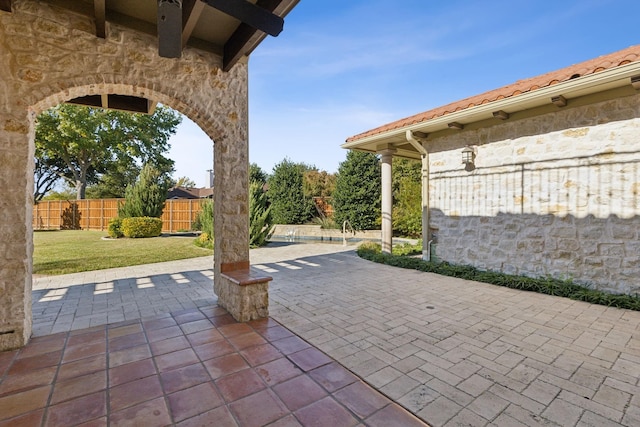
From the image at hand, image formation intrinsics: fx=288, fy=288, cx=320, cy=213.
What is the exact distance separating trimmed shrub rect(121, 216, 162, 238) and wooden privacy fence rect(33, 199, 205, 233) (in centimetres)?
302

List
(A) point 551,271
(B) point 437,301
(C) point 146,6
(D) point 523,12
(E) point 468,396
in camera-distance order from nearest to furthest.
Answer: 1. (E) point 468,396
2. (C) point 146,6
3. (B) point 437,301
4. (A) point 551,271
5. (D) point 523,12

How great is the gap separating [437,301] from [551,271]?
2.36m

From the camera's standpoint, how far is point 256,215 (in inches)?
407

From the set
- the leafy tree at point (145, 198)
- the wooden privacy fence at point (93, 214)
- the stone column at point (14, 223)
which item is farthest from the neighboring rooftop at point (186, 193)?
the stone column at point (14, 223)

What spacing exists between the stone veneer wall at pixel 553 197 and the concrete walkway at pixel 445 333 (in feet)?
2.78

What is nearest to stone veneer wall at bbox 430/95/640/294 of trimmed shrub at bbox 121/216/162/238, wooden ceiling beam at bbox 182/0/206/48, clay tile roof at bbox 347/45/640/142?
clay tile roof at bbox 347/45/640/142

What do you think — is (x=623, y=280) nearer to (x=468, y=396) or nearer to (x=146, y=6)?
(x=468, y=396)

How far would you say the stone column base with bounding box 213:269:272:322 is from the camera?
3.42 meters

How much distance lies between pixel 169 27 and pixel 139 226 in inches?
495

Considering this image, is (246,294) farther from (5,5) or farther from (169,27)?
(5,5)

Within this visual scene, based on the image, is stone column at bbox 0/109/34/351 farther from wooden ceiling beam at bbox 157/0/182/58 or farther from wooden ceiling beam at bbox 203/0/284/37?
wooden ceiling beam at bbox 203/0/284/37

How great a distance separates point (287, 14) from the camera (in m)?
2.70

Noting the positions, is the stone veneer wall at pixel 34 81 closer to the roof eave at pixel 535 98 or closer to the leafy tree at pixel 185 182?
the roof eave at pixel 535 98

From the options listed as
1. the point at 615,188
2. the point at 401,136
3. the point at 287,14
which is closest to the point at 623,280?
the point at 615,188
